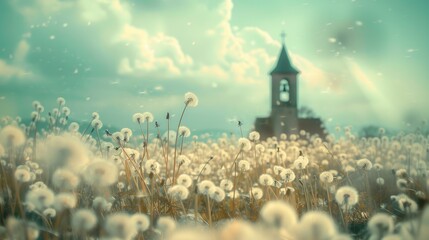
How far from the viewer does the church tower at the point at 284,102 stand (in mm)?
34344

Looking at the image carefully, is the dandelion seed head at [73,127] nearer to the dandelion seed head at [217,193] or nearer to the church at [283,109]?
the dandelion seed head at [217,193]

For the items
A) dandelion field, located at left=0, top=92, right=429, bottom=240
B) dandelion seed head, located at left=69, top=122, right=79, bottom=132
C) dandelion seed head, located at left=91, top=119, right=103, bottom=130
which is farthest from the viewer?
dandelion seed head, located at left=69, top=122, right=79, bottom=132

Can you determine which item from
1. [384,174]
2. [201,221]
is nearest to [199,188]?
[201,221]

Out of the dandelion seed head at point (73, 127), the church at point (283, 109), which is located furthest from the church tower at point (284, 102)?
the dandelion seed head at point (73, 127)

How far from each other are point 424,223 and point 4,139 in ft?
6.60

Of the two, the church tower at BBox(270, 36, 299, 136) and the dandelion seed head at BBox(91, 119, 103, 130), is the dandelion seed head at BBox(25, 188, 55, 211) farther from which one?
the church tower at BBox(270, 36, 299, 136)

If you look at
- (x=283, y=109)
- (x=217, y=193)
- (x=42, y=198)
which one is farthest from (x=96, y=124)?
(x=283, y=109)

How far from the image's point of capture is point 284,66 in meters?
40.0

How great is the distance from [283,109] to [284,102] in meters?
1.08

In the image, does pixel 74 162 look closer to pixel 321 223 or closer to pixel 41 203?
pixel 41 203

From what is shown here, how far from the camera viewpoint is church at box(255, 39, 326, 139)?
34594mm

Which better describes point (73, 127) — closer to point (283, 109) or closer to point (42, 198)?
point (42, 198)

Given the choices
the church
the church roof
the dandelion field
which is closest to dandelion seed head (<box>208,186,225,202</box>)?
the dandelion field

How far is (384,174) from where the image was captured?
20.6 ft
